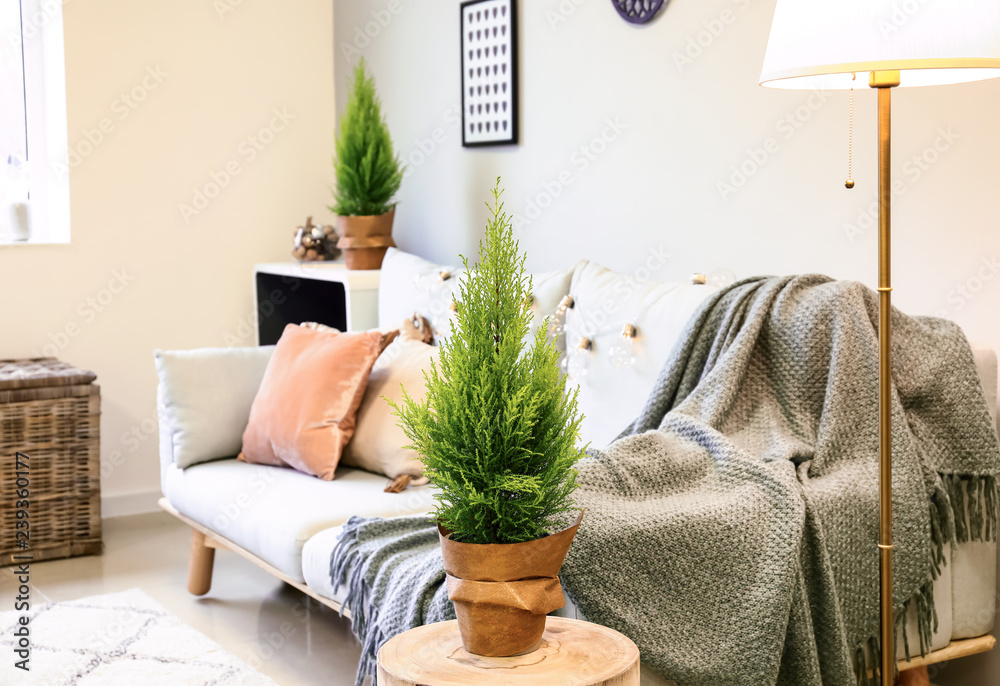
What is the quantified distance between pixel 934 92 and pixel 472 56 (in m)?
1.56

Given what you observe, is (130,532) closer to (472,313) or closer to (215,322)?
(215,322)

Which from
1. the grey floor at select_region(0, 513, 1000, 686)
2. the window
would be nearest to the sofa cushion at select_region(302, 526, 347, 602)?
the grey floor at select_region(0, 513, 1000, 686)

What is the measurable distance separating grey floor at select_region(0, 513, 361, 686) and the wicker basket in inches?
2.9

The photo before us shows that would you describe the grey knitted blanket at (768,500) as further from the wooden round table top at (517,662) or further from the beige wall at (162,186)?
the beige wall at (162,186)

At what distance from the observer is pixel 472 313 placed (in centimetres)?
119

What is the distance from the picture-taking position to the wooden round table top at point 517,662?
3.81 ft

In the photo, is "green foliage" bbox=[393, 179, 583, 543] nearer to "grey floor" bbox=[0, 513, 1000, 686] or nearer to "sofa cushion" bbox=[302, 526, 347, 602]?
"sofa cushion" bbox=[302, 526, 347, 602]

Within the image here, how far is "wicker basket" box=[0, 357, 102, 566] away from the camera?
310cm

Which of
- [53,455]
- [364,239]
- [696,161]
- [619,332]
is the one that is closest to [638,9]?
[696,161]

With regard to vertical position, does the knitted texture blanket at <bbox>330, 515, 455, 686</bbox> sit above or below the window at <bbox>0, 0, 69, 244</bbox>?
below

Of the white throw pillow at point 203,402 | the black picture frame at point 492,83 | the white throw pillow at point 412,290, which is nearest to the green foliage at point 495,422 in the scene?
the white throw pillow at point 412,290

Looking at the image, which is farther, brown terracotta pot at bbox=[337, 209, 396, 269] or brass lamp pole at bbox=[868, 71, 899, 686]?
brown terracotta pot at bbox=[337, 209, 396, 269]

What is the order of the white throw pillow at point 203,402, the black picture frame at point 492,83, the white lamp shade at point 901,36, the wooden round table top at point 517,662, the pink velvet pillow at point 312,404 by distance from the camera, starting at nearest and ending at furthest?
the wooden round table top at point 517,662, the white lamp shade at point 901,36, the pink velvet pillow at point 312,404, the white throw pillow at point 203,402, the black picture frame at point 492,83

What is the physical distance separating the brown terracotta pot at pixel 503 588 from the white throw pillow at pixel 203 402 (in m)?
1.65
